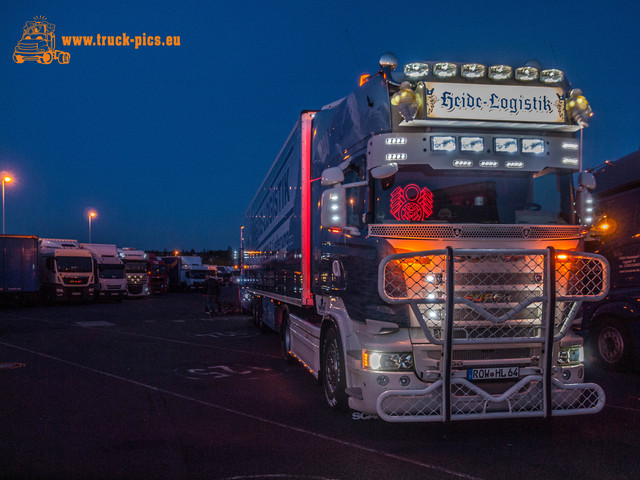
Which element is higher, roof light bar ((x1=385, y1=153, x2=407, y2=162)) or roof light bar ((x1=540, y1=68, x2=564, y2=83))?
roof light bar ((x1=540, y1=68, x2=564, y2=83))

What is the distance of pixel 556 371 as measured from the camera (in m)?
5.65

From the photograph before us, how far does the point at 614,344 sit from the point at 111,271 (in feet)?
100

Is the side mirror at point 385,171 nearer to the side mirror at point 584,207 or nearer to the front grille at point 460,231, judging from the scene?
the front grille at point 460,231

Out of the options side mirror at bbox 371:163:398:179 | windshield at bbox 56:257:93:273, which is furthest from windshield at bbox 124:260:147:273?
side mirror at bbox 371:163:398:179

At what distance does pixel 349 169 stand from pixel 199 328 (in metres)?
12.5

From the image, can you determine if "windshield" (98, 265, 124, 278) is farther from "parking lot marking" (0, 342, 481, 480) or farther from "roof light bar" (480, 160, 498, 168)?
"roof light bar" (480, 160, 498, 168)

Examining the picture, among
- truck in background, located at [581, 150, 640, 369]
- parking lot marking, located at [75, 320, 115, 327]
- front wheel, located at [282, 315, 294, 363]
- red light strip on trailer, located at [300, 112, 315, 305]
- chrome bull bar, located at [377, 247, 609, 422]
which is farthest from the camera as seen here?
parking lot marking, located at [75, 320, 115, 327]

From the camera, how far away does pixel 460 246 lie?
18.1 ft

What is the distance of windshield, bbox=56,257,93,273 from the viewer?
31.3m

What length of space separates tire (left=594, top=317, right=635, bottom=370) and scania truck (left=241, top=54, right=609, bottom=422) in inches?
141

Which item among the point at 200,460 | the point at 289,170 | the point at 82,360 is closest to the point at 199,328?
the point at 82,360

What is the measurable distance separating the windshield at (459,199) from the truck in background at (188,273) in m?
47.2

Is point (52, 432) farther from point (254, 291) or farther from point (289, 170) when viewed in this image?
point (254, 291)

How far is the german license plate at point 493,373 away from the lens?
5434 mm
